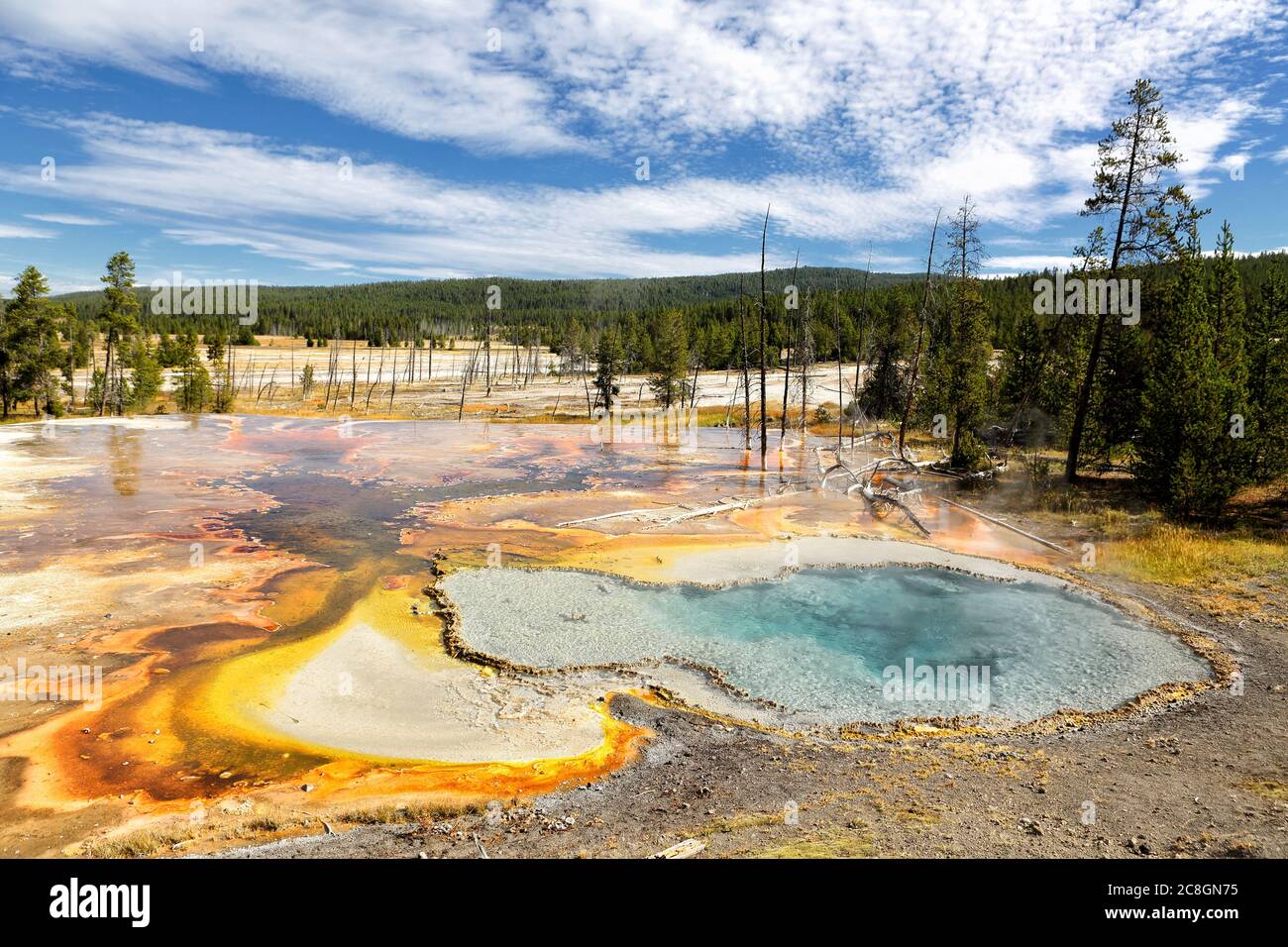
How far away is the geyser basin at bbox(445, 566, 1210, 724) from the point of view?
39.1 ft

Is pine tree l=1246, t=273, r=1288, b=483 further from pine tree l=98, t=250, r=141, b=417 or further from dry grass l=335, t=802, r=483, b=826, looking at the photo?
pine tree l=98, t=250, r=141, b=417

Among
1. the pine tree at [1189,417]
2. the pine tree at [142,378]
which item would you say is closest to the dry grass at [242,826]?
the pine tree at [1189,417]

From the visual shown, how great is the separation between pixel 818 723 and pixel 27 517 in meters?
24.9

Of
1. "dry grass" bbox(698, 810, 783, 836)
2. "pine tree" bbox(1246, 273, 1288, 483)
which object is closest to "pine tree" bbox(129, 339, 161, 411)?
"dry grass" bbox(698, 810, 783, 836)

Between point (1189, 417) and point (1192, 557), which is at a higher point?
point (1189, 417)

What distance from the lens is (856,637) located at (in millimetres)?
14453

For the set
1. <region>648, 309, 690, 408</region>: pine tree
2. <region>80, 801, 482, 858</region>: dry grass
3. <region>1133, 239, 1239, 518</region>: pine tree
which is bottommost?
<region>80, 801, 482, 858</region>: dry grass

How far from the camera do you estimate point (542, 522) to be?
23.9 m

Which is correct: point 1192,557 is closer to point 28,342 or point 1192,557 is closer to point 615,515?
point 615,515

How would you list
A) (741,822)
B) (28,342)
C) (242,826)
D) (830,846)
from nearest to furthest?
(830,846) → (741,822) → (242,826) → (28,342)

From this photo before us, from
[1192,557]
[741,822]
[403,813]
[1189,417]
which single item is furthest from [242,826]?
[1189,417]
